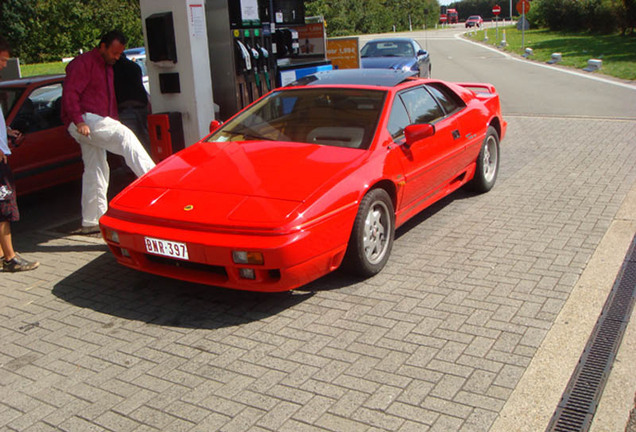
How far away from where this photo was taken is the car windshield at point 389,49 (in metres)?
17.1

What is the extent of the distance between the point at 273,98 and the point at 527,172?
361cm

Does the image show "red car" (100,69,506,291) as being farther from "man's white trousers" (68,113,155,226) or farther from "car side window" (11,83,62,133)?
"car side window" (11,83,62,133)

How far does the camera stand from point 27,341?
4.08 m

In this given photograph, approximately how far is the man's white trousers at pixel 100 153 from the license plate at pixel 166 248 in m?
1.83

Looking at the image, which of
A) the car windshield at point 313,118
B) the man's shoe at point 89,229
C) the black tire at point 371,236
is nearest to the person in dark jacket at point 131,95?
the man's shoe at point 89,229

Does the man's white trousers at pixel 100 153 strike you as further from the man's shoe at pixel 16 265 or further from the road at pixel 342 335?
the man's shoe at pixel 16 265

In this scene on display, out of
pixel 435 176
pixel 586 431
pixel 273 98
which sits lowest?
pixel 586 431

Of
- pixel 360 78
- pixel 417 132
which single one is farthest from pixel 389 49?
pixel 417 132

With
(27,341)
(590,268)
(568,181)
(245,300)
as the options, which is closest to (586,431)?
(590,268)

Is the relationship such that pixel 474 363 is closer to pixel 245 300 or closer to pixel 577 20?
pixel 245 300

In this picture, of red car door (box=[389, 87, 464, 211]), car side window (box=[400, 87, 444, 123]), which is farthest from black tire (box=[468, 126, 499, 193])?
car side window (box=[400, 87, 444, 123])

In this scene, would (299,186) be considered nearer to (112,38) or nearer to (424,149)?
(424,149)

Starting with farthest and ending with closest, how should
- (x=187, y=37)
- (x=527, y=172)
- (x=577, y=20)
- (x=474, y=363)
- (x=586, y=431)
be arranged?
(x=577, y=20) → (x=527, y=172) → (x=187, y=37) → (x=474, y=363) → (x=586, y=431)

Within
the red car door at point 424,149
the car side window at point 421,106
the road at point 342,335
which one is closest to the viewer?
the road at point 342,335
